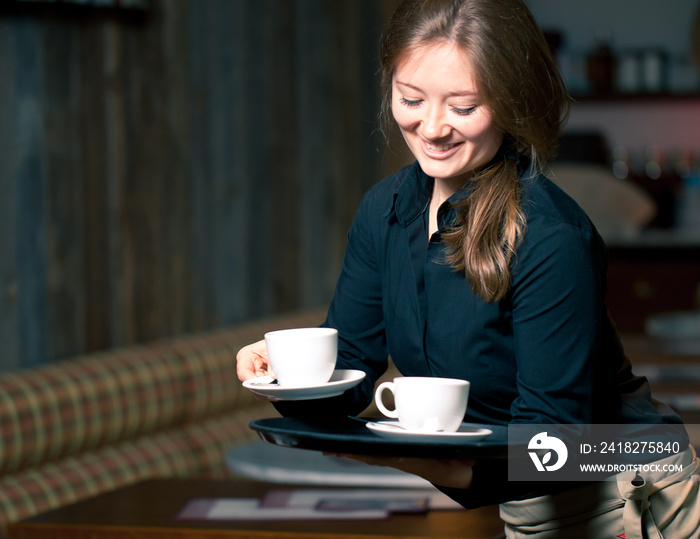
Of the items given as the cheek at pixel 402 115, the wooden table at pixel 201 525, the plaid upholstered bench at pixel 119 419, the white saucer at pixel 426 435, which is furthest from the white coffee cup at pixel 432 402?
the plaid upholstered bench at pixel 119 419

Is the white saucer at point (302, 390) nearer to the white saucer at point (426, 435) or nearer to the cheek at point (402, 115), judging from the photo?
the white saucer at point (426, 435)

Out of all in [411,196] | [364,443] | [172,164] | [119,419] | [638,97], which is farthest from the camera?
[638,97]

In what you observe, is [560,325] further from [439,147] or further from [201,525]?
[201,525]

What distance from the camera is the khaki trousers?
111 centimetres

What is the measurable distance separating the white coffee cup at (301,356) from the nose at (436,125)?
0.25 metres

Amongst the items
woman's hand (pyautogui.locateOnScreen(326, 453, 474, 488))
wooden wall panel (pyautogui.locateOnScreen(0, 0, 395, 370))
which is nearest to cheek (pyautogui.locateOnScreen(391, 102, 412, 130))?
woman's hand (pyautogui.locateOnScreen(326, 453, 474, 488))

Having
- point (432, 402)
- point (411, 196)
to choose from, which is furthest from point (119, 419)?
point (432, 402)

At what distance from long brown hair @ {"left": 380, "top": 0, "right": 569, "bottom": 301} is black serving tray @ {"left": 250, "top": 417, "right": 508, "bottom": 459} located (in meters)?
0.17

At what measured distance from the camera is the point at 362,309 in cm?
125

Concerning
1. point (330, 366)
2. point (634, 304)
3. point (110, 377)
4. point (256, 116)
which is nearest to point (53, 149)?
point (110, 377)

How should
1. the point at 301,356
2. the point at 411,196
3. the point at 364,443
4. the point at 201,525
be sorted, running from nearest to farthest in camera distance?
the point at 364,443, the point at 301,356, the point at 411,196, the point at 201,525

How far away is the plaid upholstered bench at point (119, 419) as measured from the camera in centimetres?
228

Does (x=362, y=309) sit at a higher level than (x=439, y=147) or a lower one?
lower

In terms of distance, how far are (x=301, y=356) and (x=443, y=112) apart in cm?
30
